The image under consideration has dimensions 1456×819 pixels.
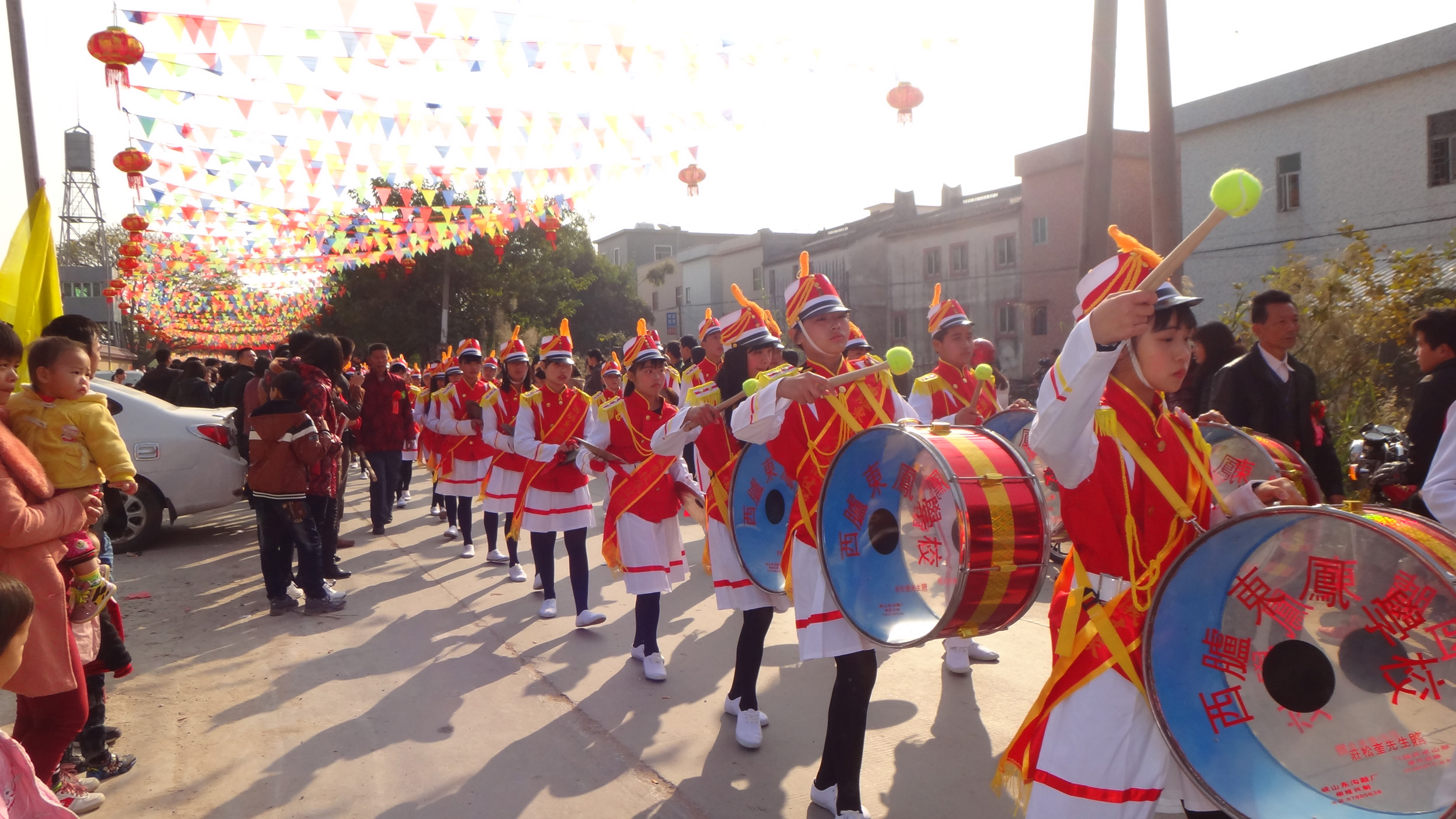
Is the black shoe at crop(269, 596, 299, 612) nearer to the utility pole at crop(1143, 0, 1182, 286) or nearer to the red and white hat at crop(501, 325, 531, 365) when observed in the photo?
the red and white hat at crop(501, 325, 531, 365)

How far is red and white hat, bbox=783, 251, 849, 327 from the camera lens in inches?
145

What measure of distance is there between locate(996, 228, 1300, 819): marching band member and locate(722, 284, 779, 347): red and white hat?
7.37 ft

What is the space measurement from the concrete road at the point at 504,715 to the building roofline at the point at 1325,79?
45.1 ft

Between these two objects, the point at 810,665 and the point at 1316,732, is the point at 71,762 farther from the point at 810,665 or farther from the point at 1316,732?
the point at 1316,732

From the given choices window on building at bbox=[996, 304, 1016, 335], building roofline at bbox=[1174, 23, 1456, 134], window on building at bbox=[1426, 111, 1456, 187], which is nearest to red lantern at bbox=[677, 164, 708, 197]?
building roofline at bbox=[1174, 23, 1456, 134]

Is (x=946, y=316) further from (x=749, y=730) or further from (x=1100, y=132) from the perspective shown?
(x=1100, y=132)

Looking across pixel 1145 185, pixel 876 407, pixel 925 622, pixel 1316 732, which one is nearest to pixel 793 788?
A: pixel 925 622

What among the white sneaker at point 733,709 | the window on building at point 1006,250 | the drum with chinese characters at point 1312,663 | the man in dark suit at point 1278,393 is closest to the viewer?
the drum with chinese characters at point 1312,663

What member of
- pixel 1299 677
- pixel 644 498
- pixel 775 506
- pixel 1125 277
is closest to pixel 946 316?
pixel 644 498

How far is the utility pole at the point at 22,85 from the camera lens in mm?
8648

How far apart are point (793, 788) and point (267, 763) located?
2.27m

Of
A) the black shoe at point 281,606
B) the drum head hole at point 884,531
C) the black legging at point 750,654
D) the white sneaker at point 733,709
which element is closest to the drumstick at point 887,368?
the drum head hole at point 884,531

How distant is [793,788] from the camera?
3729 millimetres

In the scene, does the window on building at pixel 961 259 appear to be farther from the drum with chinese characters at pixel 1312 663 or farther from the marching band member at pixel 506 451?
the drum with chinese characters at pixel 1312 663
